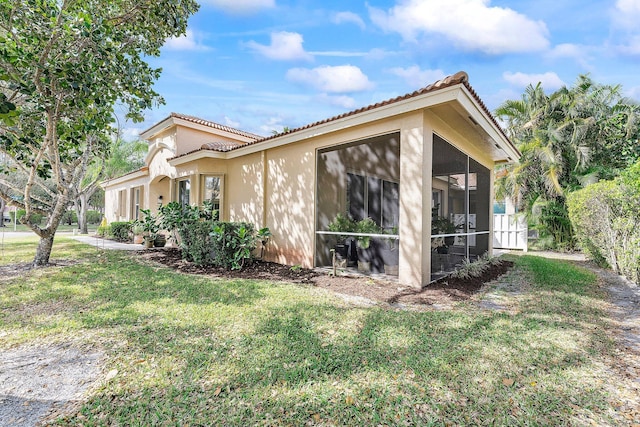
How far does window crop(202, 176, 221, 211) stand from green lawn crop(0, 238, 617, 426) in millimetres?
5607

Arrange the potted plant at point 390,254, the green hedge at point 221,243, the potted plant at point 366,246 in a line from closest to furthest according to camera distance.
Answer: the potted plant at point 390,254 → the potted plant at point 366,246 → the green hedge at point 221,243

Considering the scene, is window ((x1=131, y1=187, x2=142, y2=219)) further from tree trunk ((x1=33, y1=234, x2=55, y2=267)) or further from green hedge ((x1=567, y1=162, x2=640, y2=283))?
green hedge ((x1=567, y1=162, x2=640, y2=283))

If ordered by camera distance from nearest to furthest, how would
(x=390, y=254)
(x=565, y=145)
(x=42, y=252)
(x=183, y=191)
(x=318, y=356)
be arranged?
(x=318, y=356) → (x=390, y=254) → (x=42, y=252) → (x=183, y=191) → (x=565, y=145)

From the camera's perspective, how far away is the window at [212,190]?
36.9 feet

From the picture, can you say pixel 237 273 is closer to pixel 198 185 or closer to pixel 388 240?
pixel 388 240

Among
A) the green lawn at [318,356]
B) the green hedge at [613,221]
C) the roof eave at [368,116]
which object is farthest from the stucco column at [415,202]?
the green hedge at [613,221]

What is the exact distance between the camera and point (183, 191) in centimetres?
1274

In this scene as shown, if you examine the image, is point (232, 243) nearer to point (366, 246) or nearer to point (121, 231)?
point (366, 246)

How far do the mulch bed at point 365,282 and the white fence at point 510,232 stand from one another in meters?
5.49

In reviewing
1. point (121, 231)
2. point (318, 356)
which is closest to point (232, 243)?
point (318, 356)

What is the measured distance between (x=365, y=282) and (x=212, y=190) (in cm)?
728

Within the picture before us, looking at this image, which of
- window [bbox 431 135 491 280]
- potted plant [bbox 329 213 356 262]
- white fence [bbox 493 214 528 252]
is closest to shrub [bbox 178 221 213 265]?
potted plant [bbox 329 213 356 262]

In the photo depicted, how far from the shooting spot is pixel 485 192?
1109cm

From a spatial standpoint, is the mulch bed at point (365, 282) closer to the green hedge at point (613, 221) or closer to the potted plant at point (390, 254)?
the potted plant at point (390, 254)
